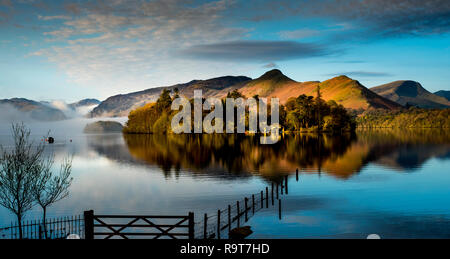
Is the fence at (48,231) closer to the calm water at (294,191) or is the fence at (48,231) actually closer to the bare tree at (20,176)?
the bare tree at (20,176)

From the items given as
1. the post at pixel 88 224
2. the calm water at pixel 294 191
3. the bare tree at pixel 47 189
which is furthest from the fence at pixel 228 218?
the bare tree at pixel 47 189

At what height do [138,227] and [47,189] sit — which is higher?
[47,189]

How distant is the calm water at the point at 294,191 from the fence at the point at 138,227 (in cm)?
603

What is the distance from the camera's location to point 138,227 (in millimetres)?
35031

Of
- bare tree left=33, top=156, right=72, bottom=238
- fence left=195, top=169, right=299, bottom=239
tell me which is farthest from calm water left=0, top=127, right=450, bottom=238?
bare tree left=33, top=156, right=72, bottom=238

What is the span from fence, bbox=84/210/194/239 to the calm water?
6028 mm

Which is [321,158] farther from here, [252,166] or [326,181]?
[326,181]

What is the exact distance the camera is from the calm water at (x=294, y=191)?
1451 inches

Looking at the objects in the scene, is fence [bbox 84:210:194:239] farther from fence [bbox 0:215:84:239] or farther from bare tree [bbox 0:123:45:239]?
bare tree [bbox 0:123:45:239]

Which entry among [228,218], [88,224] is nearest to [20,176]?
[88,224]

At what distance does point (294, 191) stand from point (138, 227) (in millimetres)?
26664

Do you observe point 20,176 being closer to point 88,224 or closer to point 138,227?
point 88,224

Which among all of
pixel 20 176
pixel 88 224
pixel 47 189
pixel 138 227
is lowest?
pixel 138 227
